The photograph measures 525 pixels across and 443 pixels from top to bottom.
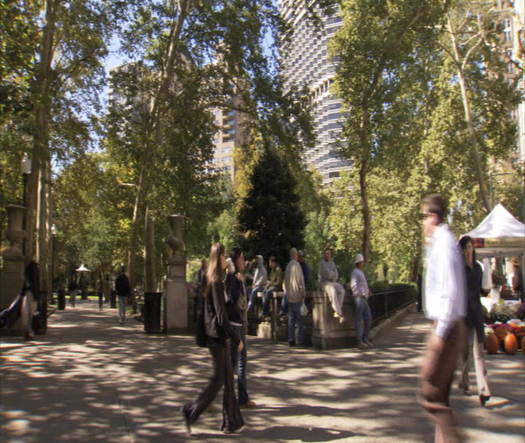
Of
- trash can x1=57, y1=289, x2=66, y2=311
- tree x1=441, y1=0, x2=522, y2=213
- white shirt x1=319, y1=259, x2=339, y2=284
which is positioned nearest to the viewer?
white shirt x1=319, y1=259, x2=339, y2=284

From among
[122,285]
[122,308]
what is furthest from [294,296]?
[122,285]

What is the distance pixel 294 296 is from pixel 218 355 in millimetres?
6281

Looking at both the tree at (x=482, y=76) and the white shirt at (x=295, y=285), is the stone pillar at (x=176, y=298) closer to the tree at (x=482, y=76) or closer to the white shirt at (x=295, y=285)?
the white shirt at (x=295, y=285)

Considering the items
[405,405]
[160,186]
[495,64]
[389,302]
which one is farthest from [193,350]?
[495,64]

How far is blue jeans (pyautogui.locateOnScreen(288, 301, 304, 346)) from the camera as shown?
12.3 meters

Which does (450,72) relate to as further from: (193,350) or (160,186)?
(193,350)

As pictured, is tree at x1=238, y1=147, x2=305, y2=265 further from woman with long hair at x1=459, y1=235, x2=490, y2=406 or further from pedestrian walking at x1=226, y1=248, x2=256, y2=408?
pedestrian walking at x1=226, y1=248, x2=256, y2=408

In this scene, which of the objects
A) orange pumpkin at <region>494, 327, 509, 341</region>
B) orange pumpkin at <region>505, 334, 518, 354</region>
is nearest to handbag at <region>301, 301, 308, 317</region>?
orange pumpkin at <region>494, 327, 509, 341</region>

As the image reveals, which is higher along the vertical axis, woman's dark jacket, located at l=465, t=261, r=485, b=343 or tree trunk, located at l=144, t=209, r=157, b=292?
tree trunk, located at l=144, t=209, r=157, b=292

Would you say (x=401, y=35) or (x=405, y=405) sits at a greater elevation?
(x=401, y=35)

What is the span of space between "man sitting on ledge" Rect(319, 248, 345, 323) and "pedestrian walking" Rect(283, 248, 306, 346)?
20.7 inches

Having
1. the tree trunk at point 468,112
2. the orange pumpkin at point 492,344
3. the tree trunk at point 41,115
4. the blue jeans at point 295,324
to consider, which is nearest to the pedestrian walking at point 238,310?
the blue jeans at point 295,324

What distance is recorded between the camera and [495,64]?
33.7m

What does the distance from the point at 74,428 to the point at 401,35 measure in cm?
2364
